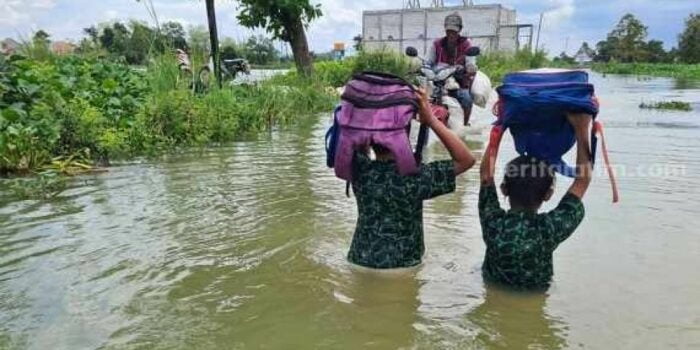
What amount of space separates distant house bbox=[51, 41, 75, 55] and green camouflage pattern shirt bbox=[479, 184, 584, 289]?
437 inches

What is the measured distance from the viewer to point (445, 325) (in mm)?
3150

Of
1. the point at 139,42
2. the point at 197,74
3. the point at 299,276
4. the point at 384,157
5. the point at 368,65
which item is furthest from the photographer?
the point at 368,65

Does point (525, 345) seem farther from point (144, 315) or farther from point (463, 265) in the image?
point (144, 315)

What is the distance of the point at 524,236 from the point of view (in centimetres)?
337

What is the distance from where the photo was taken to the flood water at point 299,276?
3.04 m

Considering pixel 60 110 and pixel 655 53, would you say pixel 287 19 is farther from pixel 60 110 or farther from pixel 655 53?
pixel 655 53

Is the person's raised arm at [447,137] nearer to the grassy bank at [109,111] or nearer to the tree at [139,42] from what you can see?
the grassy bank at [109,111]

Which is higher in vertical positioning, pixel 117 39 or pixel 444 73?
pixel 117 39

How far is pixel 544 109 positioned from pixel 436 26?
4316cm

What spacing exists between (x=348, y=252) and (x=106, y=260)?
1.50 metres

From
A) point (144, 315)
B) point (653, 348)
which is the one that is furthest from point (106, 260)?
point (653, 348)

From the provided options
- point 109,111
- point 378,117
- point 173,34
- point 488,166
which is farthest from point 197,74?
point 488,166

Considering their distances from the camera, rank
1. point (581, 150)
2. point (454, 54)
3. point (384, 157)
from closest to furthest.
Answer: point (581, 150) < point (384, 157) < point (454, 54)

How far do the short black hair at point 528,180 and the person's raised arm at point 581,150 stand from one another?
0.45ft
